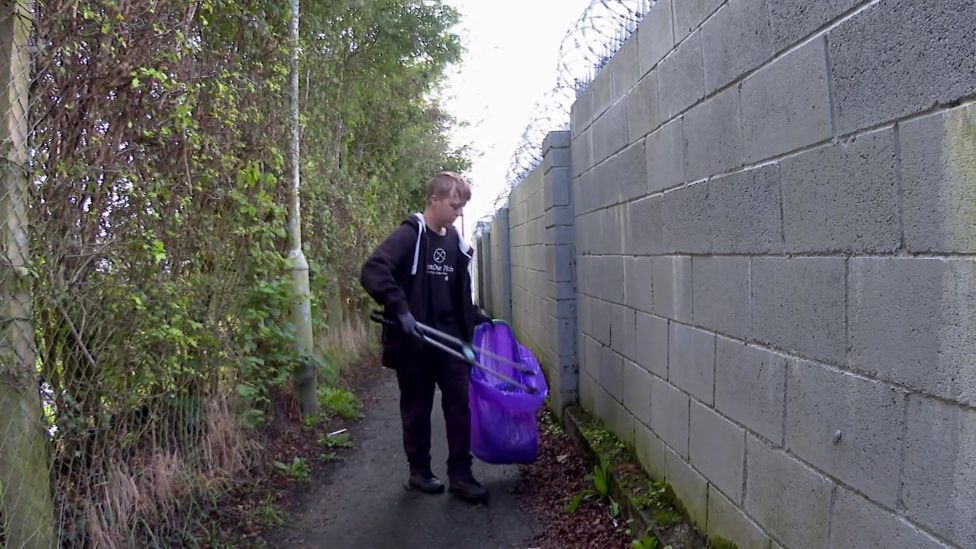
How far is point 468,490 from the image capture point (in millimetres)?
4406

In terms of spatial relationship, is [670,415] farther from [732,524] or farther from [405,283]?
[405,283]

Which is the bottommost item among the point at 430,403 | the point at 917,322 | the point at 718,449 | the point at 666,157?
the point at 430,403

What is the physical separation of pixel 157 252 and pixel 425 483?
2149 millimetres

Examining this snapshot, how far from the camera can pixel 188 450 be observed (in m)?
4.09

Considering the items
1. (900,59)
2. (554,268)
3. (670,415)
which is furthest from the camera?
(554,268)

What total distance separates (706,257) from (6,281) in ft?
8.47

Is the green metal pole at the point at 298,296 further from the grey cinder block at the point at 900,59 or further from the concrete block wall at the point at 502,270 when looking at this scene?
the grey cinder block at the point at 900,59

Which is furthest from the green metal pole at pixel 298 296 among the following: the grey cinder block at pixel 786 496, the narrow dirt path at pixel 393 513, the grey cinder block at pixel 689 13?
the grey cinder block at pixel 786 496

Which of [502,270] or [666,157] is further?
[502,270]

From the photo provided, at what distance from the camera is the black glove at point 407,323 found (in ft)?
13.6

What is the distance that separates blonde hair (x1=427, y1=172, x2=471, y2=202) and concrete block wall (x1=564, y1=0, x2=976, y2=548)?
1.16 m

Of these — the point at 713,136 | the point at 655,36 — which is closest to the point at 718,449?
the point at 713,136

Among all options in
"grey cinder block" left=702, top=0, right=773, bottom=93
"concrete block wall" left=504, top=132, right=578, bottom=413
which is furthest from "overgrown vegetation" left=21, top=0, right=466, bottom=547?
"grey cinder block" left=702, top=0, right=773, bottom=93

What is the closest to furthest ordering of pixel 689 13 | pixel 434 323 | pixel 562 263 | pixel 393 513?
pixel 689 13 < pixel 393 513 < pixel 434 323 < pixel 562 263
